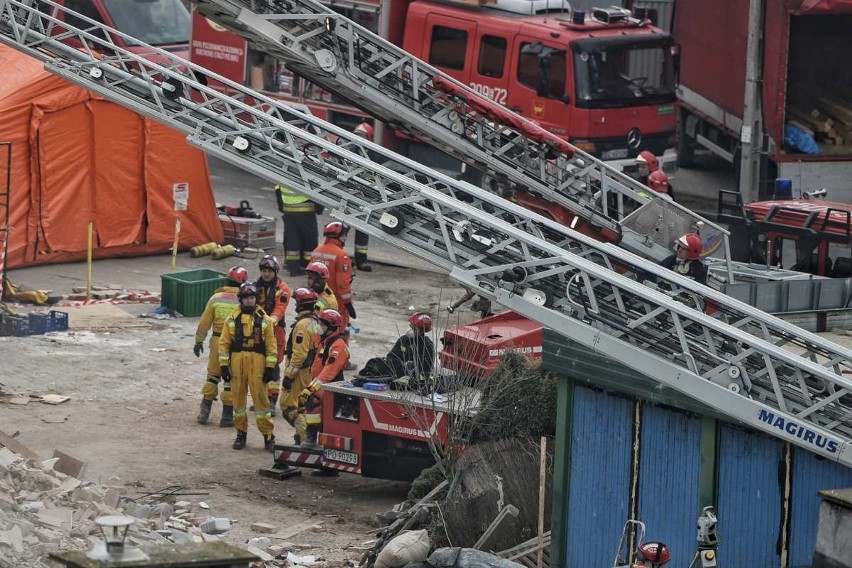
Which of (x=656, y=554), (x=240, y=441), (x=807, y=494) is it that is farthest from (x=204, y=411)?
(x=656, y=554)

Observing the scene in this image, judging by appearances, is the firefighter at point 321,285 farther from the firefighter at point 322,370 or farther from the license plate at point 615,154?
the license plate at point 615,154

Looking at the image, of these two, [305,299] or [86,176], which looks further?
[86,176]

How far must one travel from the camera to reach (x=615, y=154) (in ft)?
77.0

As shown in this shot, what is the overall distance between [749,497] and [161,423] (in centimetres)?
671

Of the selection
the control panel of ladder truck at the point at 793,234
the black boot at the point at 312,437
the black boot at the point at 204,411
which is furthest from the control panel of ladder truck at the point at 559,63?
the black boot at the point at 312,437

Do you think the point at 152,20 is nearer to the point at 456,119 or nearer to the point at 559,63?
the point at 559,63

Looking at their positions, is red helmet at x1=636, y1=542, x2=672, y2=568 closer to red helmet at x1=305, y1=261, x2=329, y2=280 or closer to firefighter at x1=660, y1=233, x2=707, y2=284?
firefighter at x1=660, y1=233, x2=707, y2=284

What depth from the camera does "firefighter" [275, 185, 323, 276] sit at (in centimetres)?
2177

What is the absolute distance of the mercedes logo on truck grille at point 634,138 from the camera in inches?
928

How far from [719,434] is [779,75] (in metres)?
12.8

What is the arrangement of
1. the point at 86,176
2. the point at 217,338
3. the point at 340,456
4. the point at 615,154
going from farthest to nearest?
the point at 615,154, the point at 86,176, the point at 217,338, the point at 340,456

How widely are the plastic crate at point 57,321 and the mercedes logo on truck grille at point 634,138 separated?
27.1 feet

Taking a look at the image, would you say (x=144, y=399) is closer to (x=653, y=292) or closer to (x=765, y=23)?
(x=653, y=292)

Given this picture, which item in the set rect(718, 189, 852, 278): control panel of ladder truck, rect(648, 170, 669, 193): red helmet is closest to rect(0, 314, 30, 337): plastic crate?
rect(648, 170, 669, 193): red helmet
